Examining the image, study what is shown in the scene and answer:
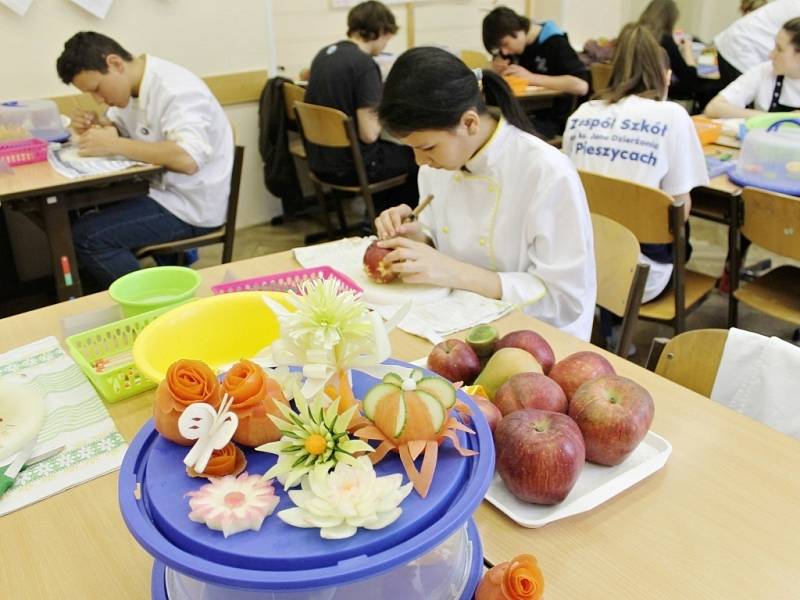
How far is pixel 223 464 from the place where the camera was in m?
0.59

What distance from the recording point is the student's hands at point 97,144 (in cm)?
237

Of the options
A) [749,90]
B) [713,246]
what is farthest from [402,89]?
[713,246]

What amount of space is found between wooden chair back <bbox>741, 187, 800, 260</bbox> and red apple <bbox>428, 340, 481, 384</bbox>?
1303mm

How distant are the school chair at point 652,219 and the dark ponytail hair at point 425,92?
0.76 metres

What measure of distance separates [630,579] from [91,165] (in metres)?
2.20

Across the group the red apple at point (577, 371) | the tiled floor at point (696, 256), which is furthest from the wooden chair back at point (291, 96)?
the red apple at point (577, 371)

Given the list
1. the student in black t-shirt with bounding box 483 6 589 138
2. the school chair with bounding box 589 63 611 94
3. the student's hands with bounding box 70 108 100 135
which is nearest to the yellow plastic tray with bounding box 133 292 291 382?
the student's hands with bounding box 70 108 100 135

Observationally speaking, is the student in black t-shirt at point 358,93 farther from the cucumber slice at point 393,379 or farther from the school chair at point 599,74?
the cucumber slice at point 393,379

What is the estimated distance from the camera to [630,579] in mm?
702

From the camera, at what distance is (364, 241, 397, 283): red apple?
4.29 feet

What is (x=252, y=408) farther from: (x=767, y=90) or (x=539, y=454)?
(x=767, y=90)

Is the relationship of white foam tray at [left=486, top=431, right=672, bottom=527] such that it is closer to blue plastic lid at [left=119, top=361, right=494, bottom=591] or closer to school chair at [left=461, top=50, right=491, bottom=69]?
blue plastic lid at [left=119, top=361, right=494, bottom=591]

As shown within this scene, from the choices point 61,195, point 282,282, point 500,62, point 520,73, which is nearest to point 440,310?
point 282,282

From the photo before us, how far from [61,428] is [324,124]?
230 centimetres
